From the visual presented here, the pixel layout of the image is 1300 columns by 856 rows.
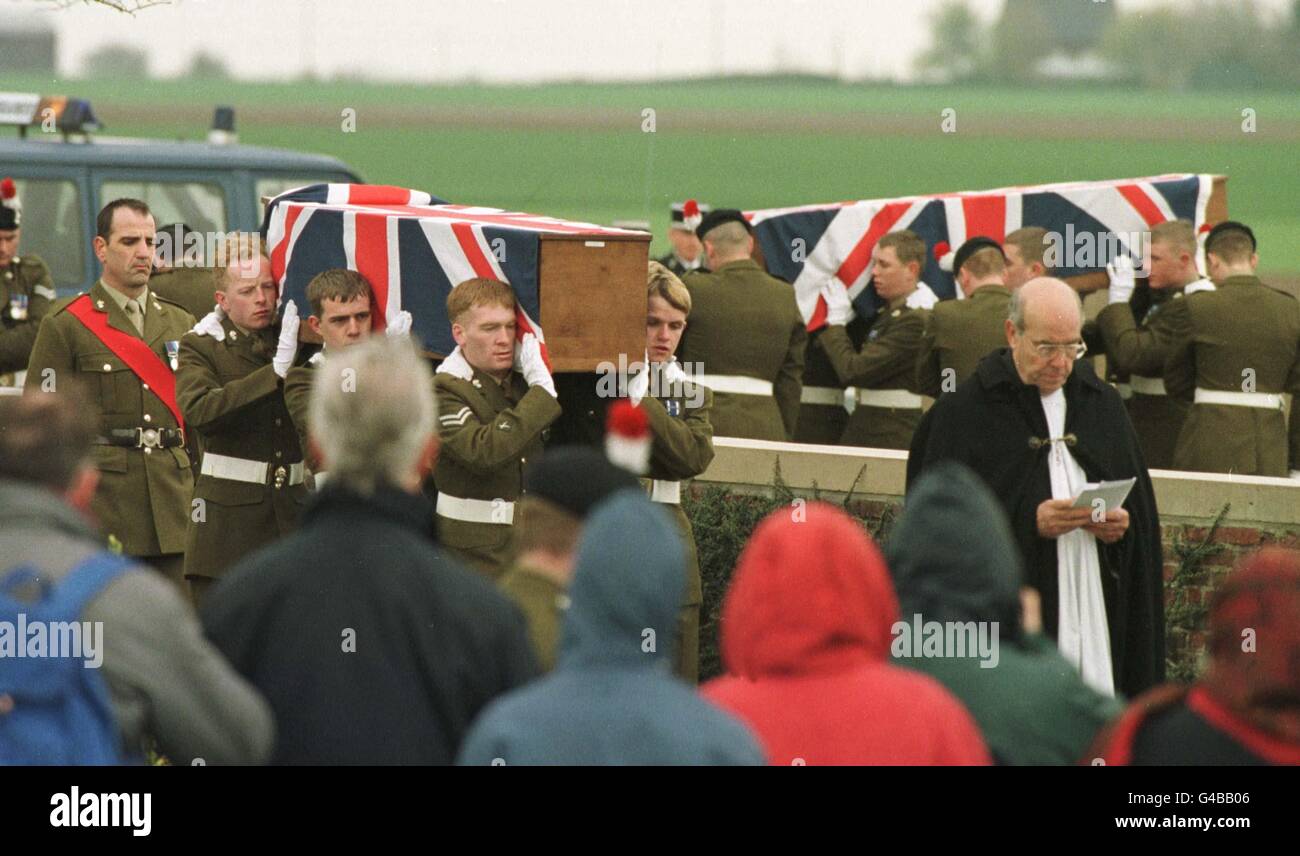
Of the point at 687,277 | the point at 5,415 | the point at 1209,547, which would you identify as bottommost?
the point at 1209,547

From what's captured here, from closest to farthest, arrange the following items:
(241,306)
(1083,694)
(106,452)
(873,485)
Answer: (1083,694) → (241,306) → (106,452) → (873,485)

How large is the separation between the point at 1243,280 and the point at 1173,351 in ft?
1.52

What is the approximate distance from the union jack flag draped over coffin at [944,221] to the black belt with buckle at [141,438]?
398cm

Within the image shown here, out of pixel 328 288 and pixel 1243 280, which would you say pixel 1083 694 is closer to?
pixel 328 288

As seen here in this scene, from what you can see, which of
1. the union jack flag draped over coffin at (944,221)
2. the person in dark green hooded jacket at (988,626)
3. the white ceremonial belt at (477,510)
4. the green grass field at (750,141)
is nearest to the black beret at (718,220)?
the union jack flag draped over coffin at (944,221)

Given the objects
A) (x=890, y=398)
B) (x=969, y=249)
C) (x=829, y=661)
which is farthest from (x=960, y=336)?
(x=829, y=661)

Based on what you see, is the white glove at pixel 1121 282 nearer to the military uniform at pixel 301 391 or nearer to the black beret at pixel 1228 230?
the black beret at pixel 1228 230

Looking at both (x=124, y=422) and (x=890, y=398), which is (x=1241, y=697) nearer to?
(x=124, y=422)

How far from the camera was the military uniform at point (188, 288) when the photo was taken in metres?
9.88

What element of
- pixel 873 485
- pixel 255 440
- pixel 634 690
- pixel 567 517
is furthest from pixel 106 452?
pixel 634 690

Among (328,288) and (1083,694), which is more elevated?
(328,288)

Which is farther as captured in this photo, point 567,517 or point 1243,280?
point 1243,280

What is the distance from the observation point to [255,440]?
7355 millimetres

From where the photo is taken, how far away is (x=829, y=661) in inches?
134
